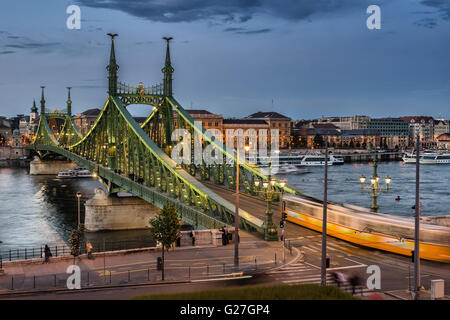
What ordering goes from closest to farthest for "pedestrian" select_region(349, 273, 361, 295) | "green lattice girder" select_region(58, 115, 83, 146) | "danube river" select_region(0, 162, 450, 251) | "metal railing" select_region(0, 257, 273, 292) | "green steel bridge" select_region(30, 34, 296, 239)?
"pedestrian" select_region(349, 273, 361, 295) < "metal railing" select_region(0, 257, 273, 292) < "green steel bridge" select_region(30, 34, 296, 239) < "danube river" select_region(0, 162, 450, 251) < "green lattice girder" select_region(58, 115, 83, 146)

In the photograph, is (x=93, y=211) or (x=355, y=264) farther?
(x=93, y=211)

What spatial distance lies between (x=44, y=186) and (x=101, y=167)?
178ft

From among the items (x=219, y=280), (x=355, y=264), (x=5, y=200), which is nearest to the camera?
(x=219, y=280)

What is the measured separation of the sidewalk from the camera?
2531 centimetres

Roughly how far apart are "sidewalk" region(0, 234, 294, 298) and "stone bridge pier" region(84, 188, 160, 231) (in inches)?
991

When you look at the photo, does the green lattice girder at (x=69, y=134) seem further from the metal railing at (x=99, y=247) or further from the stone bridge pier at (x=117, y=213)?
the metal railing at (x=99, y=247)

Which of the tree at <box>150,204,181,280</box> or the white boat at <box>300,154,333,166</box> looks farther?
the white boat at <box>300,154,333,166</box>

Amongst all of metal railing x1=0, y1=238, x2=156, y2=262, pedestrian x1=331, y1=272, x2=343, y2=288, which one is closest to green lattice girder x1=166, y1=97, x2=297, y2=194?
metal railing x1=0, y1=238, x2=156, y2=262

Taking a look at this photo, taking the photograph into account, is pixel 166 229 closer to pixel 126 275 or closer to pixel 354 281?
pixel 126 275

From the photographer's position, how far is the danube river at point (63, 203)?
5529 centimetres

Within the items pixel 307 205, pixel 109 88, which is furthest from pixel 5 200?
pixel 307 205

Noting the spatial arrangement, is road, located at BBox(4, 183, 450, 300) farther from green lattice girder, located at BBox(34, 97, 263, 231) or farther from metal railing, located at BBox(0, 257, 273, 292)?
green lattice girder, located at BBox(34, 97, 263, 231)
